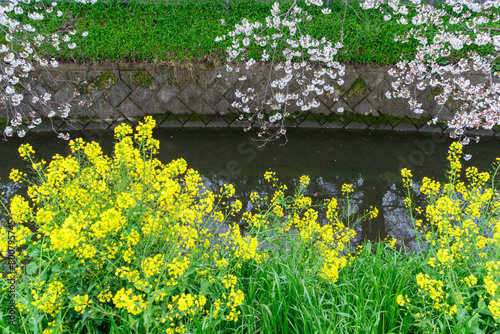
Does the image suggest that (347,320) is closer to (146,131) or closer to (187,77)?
(146,131)

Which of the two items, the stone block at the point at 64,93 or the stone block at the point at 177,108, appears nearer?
the stone block at the point at 64,93

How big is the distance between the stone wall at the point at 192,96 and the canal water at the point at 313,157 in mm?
227

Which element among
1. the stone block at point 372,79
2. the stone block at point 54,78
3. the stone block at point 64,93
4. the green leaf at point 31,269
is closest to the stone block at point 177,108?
the stone block at point 64,93

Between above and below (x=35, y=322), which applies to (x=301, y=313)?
above

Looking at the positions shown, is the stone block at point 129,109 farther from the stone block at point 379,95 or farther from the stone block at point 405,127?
the stone block at point 405,127

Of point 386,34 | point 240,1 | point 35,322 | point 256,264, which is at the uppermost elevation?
point 240,1

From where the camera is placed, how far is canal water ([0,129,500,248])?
15.3 feet

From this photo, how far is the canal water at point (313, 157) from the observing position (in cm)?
466

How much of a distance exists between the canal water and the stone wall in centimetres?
23

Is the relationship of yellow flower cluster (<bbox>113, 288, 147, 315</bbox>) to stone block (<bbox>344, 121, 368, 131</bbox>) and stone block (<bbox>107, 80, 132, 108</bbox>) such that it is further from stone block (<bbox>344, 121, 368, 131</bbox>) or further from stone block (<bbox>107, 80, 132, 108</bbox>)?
stone block (<bbox>344, 121, 368, 131</bbox>)

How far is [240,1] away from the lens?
6.23 metres

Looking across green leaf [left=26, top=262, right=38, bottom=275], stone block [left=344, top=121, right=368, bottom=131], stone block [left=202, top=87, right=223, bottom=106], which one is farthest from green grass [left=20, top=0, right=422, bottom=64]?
green leaf [left=26, top=262, right=38, bottom=275]

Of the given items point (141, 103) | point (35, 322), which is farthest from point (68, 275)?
point (141, 103)

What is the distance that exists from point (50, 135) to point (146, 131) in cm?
420
